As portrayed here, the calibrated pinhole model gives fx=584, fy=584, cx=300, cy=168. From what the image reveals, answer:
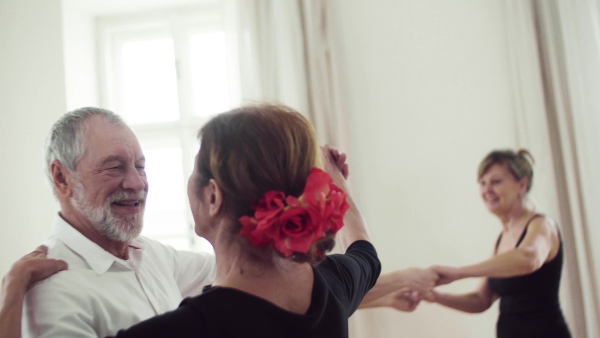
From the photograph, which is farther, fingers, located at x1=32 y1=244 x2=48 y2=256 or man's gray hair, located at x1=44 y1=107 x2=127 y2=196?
man's gray hair, located at x1=44 y1=107 x2=127 y2=196

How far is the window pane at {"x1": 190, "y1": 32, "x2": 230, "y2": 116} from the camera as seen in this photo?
147 inches

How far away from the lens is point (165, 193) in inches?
149

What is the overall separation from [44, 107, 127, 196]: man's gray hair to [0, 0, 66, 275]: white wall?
6.30 feet

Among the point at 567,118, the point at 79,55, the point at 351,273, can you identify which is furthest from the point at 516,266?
the point at 79,55

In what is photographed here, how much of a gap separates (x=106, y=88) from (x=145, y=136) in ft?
1.36

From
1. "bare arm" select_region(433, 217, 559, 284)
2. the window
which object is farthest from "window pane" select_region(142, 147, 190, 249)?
"bare arm" select_region(433, 217, 559, 284)

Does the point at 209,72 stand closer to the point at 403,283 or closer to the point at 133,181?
the point at 403,283

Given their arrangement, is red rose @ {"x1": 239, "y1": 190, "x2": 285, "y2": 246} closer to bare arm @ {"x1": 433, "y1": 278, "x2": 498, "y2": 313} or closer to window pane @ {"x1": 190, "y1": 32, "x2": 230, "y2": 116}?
bare arm @ {"x1": 433, "y1": 278, "x2": 498, "y2": 313}

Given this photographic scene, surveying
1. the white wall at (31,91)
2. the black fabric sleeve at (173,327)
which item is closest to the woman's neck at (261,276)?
the black fabric sleeve at (173,327)

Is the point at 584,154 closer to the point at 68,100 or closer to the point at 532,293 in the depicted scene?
the point at 532,293

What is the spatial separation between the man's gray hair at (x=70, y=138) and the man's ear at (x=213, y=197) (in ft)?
2.05

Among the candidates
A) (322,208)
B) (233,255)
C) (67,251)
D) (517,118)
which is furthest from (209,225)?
(517,118)

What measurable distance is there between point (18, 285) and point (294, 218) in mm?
742

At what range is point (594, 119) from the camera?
2.98m
